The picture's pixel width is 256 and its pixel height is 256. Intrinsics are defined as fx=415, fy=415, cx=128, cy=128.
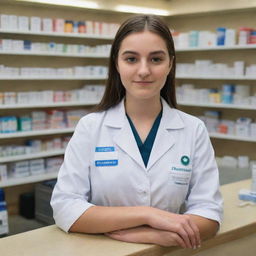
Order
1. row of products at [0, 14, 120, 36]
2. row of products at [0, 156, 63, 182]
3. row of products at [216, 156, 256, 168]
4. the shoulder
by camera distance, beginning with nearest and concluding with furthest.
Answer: the shoulder < row of products at [0, 14, 120, 36] < row of products at [0, 156, 63, 182] < row of products at [216, 156, 256, 168]

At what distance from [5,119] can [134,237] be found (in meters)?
3.62

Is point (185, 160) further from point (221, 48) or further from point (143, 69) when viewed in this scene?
point (221, 48)

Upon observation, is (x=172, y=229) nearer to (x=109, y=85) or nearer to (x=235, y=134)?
(x=109, y=85)

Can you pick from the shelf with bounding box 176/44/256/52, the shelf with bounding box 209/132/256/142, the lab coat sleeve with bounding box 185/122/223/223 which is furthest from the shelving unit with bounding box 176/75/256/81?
the lab coat sleeve with bounding box 185/122/223/223

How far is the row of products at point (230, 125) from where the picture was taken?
5066 millimetres

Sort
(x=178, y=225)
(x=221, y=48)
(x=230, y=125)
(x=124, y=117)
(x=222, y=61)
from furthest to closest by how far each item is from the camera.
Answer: (x=222, y=61) → (x=230, y=125) → (x=221, y=48) → (x=124, y=117) → (x=178, y=225)

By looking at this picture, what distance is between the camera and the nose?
1353 mm

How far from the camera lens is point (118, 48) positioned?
57.4 inches

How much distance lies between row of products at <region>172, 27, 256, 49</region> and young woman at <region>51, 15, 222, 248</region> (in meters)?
3.71

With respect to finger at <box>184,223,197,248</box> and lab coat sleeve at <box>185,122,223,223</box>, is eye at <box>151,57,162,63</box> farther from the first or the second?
finger at <box>184,223,197,248</box>

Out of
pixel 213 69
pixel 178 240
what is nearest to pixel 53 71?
pixel 213 69

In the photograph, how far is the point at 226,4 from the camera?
5070 millimetres

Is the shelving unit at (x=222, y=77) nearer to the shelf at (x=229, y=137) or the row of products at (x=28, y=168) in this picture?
the shelf at (x=229, y=137)

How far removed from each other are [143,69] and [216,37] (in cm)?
410
